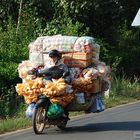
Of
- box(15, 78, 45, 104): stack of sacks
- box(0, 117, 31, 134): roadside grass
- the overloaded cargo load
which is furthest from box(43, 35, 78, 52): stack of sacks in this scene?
box(0, 117, 31, 134): roadside grass

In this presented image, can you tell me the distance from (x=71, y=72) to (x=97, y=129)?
1.46 m

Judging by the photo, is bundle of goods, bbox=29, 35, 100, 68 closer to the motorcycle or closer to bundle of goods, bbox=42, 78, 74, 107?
the motorcycle

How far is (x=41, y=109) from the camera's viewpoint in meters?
12.5

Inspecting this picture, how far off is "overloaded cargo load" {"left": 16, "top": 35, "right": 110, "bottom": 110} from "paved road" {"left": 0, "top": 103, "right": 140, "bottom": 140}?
681 millimetres

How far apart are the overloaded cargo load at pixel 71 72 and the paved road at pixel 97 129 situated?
26.8 inches

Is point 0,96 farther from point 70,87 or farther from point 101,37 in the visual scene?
point 101,37

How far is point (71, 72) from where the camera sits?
12.9 m

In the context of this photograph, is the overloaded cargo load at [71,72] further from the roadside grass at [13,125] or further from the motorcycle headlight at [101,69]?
the roadside grass at [13,125]

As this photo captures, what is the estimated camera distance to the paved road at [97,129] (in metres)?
12.0

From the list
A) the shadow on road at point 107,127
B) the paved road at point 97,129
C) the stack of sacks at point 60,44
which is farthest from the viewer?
the stack of sacks at point 60,44

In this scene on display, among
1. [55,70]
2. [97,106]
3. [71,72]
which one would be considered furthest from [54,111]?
[97,106]

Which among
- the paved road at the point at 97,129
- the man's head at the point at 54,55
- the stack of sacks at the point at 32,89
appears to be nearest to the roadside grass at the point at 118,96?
the paved road at the point at 97,129

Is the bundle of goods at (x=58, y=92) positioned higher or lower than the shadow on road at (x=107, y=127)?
higher

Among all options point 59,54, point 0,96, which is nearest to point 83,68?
point 59,54
